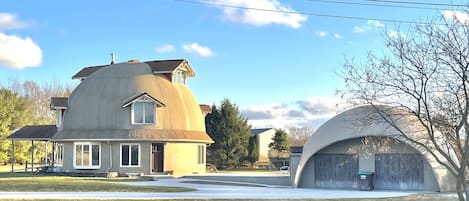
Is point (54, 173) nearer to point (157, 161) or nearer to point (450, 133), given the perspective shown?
point (157, 161)

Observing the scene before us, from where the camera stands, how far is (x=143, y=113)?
41.7 m

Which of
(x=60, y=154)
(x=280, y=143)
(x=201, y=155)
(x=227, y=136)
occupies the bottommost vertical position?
(x=201, y=155)

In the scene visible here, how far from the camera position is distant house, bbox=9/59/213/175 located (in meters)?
41.1

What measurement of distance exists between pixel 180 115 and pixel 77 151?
782 centimetres

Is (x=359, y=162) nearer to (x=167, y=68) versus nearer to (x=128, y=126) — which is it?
(x=128, y=126)

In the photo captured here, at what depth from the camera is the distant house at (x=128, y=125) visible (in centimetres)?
4106

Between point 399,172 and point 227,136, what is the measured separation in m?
27.0

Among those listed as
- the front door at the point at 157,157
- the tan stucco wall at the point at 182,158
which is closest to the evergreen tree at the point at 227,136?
the tan stucco wall at the point at 182,158

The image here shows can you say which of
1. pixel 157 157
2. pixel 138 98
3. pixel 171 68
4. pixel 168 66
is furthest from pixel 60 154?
pixel 171 68

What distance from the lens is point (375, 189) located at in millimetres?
30000

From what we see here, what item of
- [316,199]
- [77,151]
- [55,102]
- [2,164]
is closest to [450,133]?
[316,199]

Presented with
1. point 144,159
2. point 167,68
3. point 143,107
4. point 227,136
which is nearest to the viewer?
point 144,159

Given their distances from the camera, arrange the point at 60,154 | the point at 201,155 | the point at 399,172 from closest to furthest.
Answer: the point at 399,172 < the point at 60,154 < the point at 201,155

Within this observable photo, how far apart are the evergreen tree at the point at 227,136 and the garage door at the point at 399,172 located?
26.1 m
